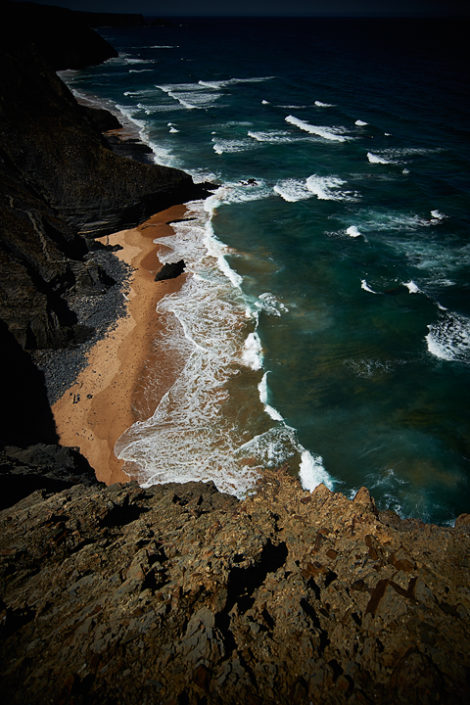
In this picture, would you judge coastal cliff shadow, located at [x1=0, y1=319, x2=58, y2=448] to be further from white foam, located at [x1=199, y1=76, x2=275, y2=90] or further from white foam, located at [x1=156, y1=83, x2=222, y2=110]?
white foam, located at [x1=199, y1=76, x2=275, y2=90]

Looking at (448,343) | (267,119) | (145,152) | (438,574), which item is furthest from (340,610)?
(267,119)

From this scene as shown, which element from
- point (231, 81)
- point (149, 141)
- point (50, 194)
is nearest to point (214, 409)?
point (50, 194)

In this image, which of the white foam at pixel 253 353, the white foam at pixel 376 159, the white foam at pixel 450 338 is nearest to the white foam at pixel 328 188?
the white foam at pixel 376 159

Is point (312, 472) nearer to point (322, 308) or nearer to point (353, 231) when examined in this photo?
point (322, 308)

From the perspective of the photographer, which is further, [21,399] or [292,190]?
[292,190]

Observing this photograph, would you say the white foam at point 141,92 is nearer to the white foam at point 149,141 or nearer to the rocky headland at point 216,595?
the white foam at point 149,141
